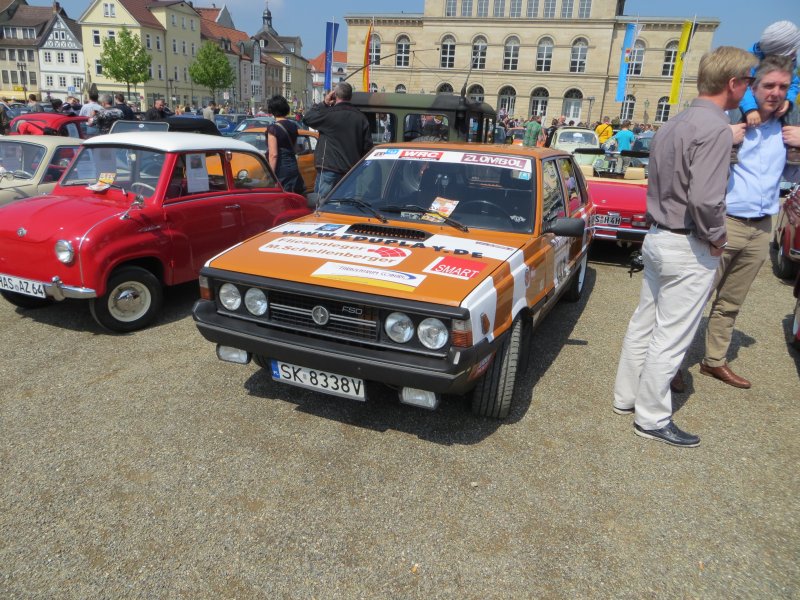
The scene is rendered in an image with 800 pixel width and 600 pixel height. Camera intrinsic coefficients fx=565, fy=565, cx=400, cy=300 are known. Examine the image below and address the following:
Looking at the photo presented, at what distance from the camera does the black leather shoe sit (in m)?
3.50

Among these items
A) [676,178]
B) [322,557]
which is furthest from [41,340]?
[676,178]

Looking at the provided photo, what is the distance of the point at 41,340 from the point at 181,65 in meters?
82.3

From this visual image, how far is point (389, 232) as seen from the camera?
383cm

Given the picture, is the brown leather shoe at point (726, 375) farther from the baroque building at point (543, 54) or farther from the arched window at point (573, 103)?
the arched window at point (573, 103)

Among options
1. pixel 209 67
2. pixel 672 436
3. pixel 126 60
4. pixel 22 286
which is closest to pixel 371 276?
pixel 672 436

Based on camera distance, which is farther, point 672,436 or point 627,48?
point 627,48

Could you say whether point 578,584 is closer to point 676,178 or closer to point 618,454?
point 618,454

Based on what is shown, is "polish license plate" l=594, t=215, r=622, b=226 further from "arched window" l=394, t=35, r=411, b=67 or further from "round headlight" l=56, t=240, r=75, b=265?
"arched window" l=394, t=35, r=411, b=67

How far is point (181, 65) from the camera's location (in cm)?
7588

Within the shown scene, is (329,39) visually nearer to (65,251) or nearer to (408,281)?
(65,251)

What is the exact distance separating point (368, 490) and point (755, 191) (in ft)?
10.5

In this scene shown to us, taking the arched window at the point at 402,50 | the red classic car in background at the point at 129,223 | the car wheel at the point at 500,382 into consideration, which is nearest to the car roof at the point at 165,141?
the red classic car in background at the point at 129,223

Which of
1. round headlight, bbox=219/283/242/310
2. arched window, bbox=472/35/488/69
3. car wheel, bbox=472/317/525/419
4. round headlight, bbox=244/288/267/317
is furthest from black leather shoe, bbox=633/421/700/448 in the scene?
arched window, bbox=472/35/488/69

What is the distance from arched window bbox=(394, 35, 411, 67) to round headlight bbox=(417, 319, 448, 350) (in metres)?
66.3
